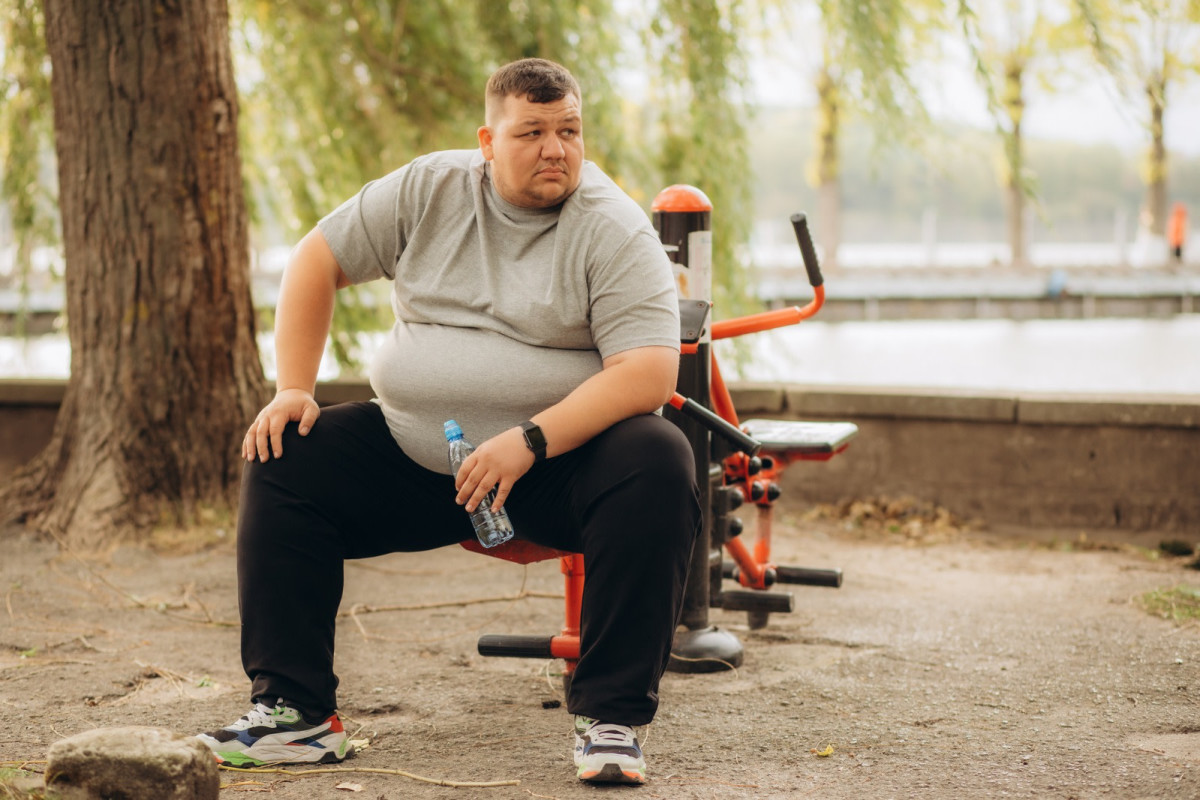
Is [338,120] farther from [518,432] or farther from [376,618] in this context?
[518,432]

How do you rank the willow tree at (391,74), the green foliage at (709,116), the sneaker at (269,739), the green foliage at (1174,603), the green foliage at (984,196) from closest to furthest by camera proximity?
1. the sneaker at (269,739)
2. the green foliage at (1174,603)
3. the green foliage at (709,116)
4. the willow tree at (391,74)
5. the green foliage at (984,196)

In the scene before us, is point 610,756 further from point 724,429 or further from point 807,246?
point 807,246

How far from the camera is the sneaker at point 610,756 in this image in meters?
2.35

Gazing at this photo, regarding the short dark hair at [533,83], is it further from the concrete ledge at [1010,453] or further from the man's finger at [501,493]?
the concrete ledge at [1010,453]

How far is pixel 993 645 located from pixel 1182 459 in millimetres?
1753

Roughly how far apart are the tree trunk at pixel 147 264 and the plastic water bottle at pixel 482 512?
95.7 inches

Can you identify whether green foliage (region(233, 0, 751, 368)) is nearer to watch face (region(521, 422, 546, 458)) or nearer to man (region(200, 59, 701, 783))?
man (region(200, 59, 701, 783))

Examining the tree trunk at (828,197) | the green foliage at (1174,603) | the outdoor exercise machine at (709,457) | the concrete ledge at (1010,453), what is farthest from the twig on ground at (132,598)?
the tree trunk at (828,197)

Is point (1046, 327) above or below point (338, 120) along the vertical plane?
below

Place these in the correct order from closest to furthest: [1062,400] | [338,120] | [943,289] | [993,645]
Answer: [993,645] < [1062,400] < [338,120] < [943,289]

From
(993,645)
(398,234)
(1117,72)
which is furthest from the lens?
(1117,72)

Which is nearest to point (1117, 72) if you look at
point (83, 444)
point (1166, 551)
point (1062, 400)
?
point (1062, 400)

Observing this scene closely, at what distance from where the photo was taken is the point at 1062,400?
490 centimetres

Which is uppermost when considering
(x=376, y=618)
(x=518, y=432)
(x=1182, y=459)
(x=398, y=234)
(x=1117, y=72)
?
(x=1117, y=72)
